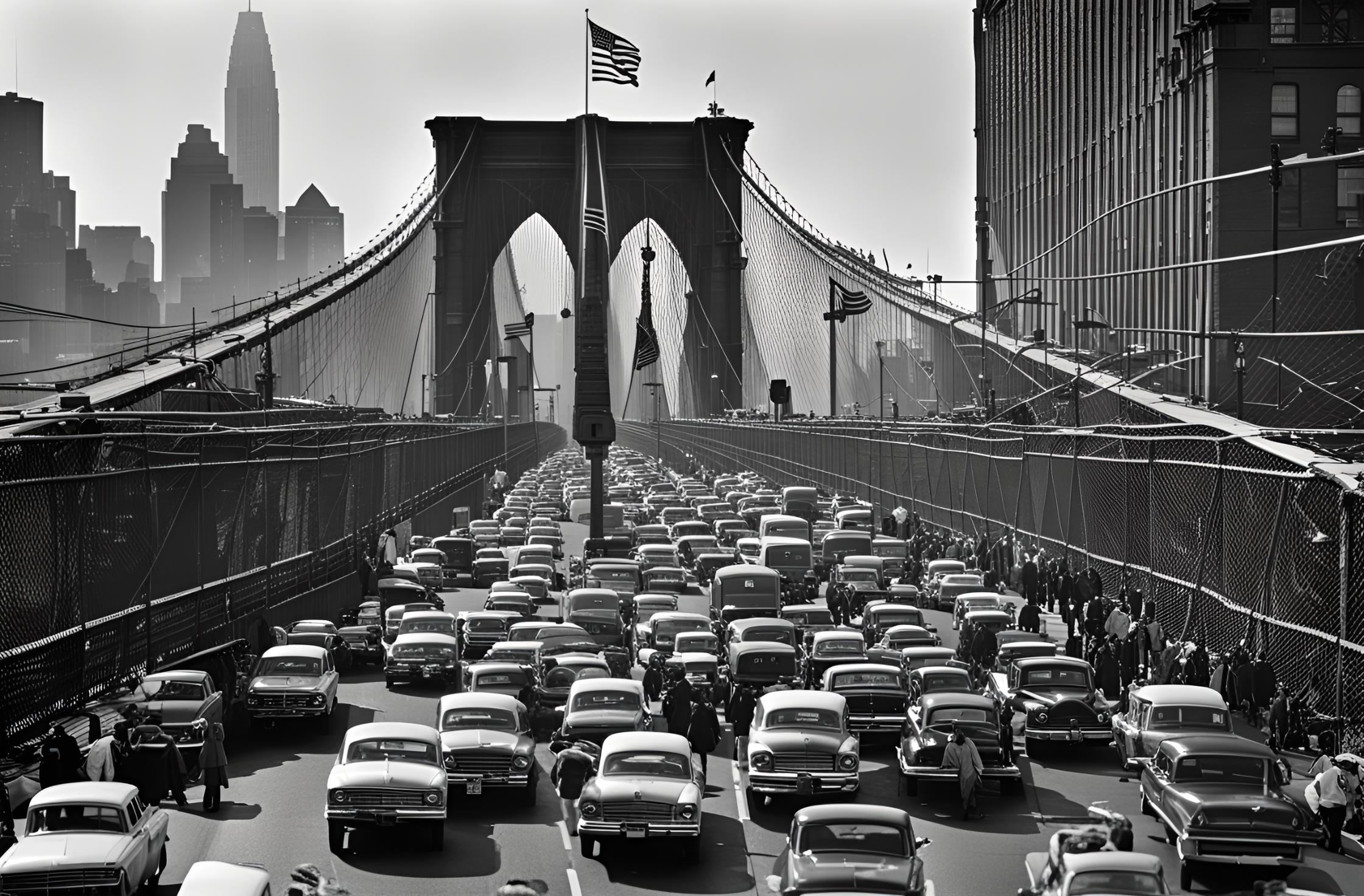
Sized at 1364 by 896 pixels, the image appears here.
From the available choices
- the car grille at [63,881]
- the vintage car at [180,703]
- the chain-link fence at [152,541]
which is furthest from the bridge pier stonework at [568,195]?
the car grille at [63,881]

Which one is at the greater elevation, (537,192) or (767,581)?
(537,192)

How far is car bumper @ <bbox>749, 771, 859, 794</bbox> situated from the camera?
770 inches

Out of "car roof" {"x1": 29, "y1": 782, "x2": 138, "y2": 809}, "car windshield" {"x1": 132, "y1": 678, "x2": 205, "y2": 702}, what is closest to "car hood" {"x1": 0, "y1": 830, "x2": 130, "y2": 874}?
"car roof" {"x1": 29, "y1": 782, "x2": 138, "y2": 809}

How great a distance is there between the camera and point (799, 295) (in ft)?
374

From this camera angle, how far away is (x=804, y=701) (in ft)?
68.6

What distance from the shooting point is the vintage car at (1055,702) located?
2308cm

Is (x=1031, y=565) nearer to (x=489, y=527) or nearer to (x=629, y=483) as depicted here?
(x=489, y=527)

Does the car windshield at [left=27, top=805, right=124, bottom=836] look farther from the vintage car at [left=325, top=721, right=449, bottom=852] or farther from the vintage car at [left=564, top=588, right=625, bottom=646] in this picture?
the vintage car at [left=564, top=588, right=625, bottom=646]

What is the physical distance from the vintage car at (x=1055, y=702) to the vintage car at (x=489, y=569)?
23216mm

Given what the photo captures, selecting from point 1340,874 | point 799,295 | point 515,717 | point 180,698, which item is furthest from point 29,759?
point 799,295

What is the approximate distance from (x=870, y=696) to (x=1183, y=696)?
4317mm

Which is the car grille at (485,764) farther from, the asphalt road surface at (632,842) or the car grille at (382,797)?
the car grille at (382,797)

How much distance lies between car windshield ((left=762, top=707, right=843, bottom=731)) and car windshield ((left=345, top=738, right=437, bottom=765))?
4.11 meters

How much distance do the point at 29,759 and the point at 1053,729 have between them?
1248cm
